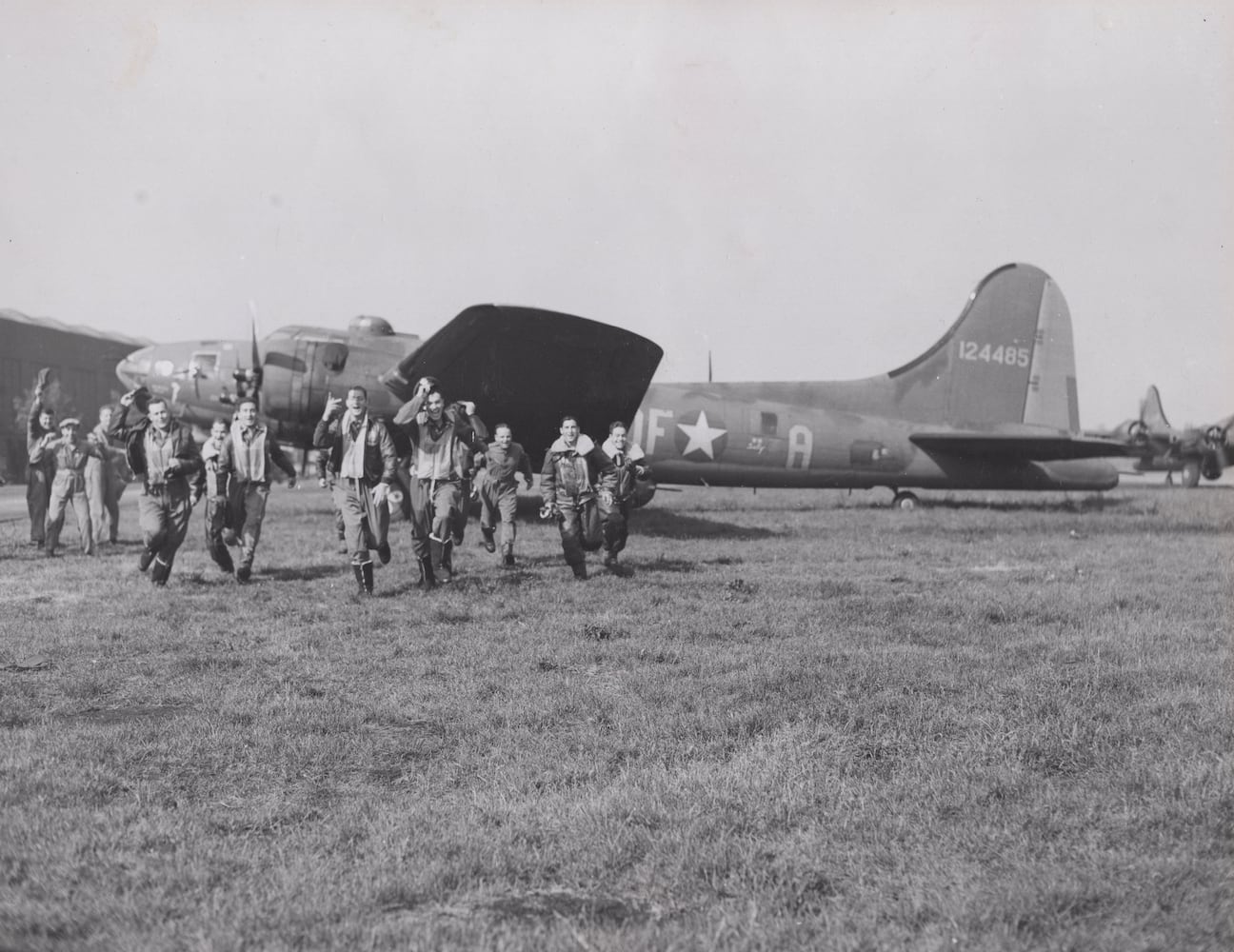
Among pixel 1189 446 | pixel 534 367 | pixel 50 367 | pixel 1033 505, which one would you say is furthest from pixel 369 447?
pixel 50 367

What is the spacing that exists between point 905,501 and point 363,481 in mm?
13386

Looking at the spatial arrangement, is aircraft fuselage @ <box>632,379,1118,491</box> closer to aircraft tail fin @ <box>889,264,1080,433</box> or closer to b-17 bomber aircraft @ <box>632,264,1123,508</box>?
b-17 bomber aircraft @ <box>632,264,1123,508</box>

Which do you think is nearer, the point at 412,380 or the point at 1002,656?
the point at 1002,656

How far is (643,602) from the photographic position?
8289 millimetres

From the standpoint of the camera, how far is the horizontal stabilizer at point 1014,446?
704 inches

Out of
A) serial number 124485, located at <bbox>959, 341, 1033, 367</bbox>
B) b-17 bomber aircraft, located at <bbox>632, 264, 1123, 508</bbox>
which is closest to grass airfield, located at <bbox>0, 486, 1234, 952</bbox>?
b-17 bomber aircraft, located at <bbox>632, 264, 1123, 508</bbox>

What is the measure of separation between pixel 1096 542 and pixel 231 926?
13098 millimetres

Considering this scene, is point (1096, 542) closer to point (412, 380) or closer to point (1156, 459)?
point (412, 380)

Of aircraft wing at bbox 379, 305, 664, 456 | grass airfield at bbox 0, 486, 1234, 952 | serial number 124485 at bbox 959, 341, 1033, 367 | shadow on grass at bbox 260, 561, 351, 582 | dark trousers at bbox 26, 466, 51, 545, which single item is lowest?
grass airfield at bbox 0, 486, 1234, 952

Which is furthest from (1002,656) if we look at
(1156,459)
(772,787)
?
(1156,459)

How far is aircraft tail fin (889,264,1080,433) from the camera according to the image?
63.1 ft

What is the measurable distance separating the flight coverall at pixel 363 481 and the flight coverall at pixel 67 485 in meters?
4.78

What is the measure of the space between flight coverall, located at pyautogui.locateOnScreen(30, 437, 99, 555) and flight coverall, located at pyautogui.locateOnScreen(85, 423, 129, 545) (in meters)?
0.21

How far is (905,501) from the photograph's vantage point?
1941 cm
